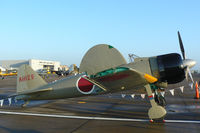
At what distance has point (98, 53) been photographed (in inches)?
232

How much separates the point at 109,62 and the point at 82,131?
2481 millimetres

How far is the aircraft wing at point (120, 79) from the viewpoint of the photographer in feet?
18.1

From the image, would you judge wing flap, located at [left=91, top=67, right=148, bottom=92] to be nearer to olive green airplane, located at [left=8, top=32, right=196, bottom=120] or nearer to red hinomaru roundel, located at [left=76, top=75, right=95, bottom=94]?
olive green airplane, located at [left=8, top=32, right=196, bottom=120]

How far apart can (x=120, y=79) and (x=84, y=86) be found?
1.96m

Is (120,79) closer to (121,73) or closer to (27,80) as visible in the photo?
(121,73)

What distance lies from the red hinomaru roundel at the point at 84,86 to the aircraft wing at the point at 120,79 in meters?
0.73

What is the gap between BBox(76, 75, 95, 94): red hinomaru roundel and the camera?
23.9 feet

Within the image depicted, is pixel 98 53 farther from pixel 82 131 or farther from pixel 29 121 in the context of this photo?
pixel 29 121

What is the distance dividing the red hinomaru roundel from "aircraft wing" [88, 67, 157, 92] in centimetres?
73

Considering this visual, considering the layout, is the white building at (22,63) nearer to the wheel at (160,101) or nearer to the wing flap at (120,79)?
the wheel at (160,101)

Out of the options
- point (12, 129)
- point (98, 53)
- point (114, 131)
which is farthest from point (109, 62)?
point (12, 129)

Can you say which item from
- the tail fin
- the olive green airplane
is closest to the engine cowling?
the olive green airplane

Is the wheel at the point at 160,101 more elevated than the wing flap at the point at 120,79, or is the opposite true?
the wing flap at the point at 120,79

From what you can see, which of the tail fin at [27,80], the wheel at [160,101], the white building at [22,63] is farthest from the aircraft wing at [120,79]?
the white building at [22,63]
